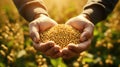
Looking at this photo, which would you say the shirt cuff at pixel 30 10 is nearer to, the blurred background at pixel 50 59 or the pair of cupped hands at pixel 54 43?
the pair of cupped hands at pixel 54 43

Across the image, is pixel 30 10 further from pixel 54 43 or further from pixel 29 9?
pixel 54 43

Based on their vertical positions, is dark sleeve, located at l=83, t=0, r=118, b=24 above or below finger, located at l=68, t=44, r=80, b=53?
above

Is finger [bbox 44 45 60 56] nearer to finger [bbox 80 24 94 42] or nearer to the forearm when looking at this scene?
finger [bbox 80 24 94 42]

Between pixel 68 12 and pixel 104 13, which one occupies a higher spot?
pixel 68 12

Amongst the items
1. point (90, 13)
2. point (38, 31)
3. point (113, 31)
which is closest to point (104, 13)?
point (90, 13)

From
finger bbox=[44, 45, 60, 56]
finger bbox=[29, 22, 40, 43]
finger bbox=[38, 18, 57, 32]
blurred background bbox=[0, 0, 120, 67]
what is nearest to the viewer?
finger bbox=[44, 45, 60, 56]

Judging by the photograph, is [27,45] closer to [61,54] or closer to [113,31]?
[113,31]

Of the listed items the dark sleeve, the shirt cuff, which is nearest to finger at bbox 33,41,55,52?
the shirt cuff
